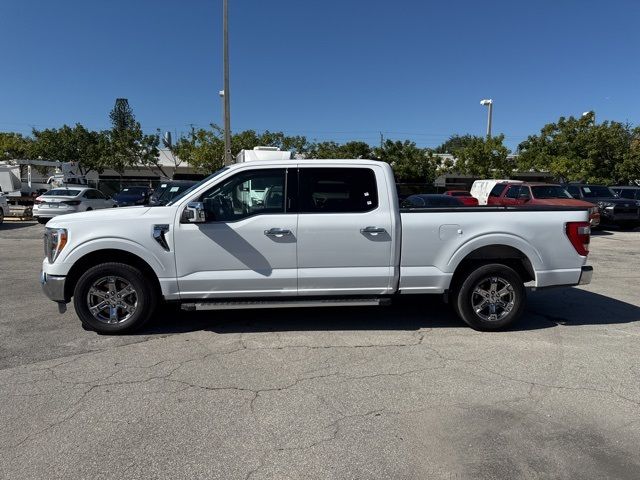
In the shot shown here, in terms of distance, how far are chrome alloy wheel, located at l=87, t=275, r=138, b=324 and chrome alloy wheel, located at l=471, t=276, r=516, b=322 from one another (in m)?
3.89

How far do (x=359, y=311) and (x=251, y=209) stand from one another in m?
2.16

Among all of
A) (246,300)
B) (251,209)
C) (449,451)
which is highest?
(251,209)

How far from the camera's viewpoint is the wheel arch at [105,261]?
5.41 m

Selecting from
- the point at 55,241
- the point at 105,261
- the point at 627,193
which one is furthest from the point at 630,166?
the point at 55,241

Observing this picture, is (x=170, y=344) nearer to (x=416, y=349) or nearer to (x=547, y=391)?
(x=416, y=349)

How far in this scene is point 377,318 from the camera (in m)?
6.29

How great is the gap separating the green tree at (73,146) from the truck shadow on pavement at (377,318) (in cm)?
4217

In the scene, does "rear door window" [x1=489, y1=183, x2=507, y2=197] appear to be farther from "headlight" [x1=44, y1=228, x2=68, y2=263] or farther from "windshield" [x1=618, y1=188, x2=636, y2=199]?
"headlight" [x1=44, y1=228, x2=68, y2=263]

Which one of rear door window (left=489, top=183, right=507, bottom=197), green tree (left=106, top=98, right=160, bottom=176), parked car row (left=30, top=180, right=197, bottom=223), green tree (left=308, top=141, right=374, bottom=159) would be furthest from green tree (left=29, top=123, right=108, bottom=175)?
rear door window (left=489, top=183, right=507, bottom=197)

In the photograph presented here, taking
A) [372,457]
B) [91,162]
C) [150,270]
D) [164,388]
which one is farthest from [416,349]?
[91,162]

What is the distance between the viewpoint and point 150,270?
5508 mm

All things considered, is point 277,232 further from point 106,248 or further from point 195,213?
point 106,248

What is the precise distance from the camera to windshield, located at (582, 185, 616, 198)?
69.0ft

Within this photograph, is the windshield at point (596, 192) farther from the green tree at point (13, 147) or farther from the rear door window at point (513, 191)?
the green tree at point (13, 147)
